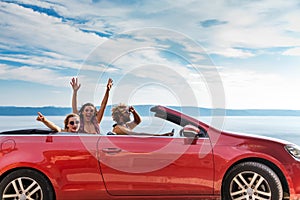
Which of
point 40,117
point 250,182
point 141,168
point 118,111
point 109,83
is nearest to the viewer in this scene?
point 141,168

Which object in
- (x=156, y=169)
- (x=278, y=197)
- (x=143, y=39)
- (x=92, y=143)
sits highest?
(x=143, y=39)

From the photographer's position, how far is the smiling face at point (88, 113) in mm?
4902

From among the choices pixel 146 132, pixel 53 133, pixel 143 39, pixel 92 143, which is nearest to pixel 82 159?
pixel 92 143

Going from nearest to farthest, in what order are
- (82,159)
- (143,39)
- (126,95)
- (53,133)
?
(82,159), (53,133), (126,95), (143,39)

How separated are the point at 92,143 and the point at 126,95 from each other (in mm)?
1197

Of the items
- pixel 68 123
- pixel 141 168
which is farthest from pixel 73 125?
pixel 141 168

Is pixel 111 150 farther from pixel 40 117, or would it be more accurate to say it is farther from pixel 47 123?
pixel 40 117

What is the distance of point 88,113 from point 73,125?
45cm

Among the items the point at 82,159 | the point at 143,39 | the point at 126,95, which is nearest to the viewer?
the point at 82,159

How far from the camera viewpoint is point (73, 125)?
14.9 feet

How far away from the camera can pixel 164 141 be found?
4.06m

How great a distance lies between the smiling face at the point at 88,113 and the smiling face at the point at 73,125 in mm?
284

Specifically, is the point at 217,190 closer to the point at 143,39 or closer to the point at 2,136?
the point at 2,136

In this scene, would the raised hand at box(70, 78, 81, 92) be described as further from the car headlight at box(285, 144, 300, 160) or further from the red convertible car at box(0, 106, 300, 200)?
the car headlight at box(285, 144, 300, 160)
